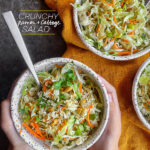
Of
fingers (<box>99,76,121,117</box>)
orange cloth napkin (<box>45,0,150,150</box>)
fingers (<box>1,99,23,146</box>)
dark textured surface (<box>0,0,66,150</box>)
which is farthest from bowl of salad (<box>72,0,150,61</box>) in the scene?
fingers (<box>1,99,23,146</box>)

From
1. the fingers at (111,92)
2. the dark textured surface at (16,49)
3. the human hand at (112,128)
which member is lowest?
the human hand at (112,128)

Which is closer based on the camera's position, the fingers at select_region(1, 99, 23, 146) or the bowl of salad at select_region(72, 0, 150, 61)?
the fingers at select_region(1, 99, 23, 146)

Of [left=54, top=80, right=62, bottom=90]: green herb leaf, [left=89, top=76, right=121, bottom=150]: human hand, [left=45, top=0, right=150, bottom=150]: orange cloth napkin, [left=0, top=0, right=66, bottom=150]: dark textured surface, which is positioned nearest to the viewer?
[left=54, top=80, right=62, bottom=90]: green herb leaf

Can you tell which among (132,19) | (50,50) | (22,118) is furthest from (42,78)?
(132,19)

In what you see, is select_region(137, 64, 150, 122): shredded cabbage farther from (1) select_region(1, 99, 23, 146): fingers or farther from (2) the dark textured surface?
(1) select_region(1, 99, 23, 146): fingers

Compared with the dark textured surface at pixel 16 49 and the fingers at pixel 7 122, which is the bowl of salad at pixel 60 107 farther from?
the dark textured surface at pixel 16 49

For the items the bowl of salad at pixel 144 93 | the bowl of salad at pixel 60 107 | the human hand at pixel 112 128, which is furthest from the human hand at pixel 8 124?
the bowl of salad at pixel 144 93
